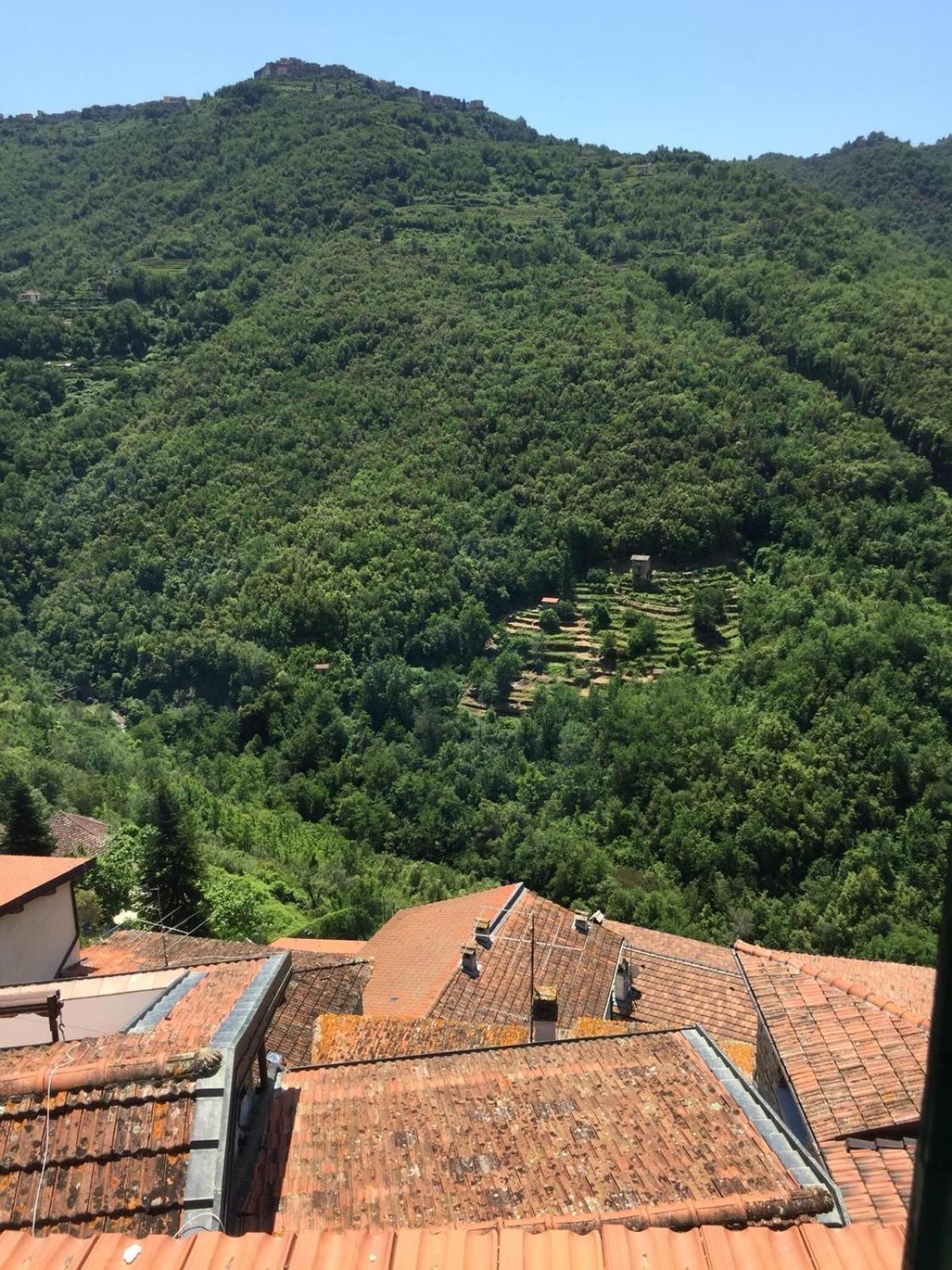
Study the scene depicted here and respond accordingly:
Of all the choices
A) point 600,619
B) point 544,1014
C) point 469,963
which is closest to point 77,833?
point 469,963

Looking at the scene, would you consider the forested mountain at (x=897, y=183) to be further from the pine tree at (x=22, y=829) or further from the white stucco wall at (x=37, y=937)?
the white stucco wall at (x=37, y=937)

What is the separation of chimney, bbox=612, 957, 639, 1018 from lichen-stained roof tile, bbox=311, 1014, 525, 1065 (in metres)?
3.42

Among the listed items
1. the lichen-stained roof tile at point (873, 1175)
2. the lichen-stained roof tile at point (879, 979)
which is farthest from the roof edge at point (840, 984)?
the lichen-stained roof tile at point (873, 1175)

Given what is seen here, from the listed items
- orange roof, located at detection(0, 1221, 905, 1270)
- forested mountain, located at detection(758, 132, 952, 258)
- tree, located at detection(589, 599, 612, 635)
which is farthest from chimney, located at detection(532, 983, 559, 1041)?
forested mountain, located at detection(758, 132, 952, 258)

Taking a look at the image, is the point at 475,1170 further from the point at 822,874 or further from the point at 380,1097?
the point at 822,874

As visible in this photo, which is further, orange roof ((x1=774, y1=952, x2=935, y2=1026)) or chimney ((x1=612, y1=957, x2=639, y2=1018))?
chimney ((x1=612, y1=957, x2=639, y2=1018))

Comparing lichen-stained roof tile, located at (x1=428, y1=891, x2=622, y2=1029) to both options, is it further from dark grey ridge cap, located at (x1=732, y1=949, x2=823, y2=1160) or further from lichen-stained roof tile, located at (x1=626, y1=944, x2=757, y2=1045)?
dark grey ridge cap, located at (x1=732, y1=949, x2=823, y2=1160)

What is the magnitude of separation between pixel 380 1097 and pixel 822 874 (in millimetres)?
26237

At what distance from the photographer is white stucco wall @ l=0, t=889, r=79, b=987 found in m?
9.43

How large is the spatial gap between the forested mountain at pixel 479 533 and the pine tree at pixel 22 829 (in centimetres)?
173

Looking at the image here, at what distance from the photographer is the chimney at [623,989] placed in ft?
46.8

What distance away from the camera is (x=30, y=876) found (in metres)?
9.80

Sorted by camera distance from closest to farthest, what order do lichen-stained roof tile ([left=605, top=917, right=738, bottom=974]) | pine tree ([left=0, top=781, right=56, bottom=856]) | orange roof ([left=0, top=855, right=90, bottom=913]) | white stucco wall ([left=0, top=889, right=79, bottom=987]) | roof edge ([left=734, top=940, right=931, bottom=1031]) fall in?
roof edge ([left=734, top=940, right=931, bottom=1031])
orange roof ([left=0, top=855, right=90, bottom=913])
white stucco wall ([left=0, top=889, right=79, bottom=987])
lichen-stained roof tile ([left=605, top=917, right=738, bottom=974])
pine tree ([left=0, top=781, right=56, bottom=856])

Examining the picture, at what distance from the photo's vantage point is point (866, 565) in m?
43.1
